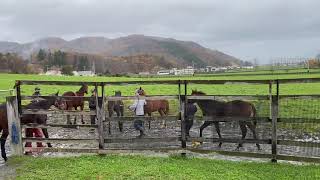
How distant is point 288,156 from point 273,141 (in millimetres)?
490

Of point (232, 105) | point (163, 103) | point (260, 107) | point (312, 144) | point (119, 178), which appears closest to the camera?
point (119, 178)

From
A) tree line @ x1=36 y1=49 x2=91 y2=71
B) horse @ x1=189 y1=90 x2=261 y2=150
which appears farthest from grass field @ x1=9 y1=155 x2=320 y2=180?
tree line @ x1=36 y1=49 x2=91 y2=71

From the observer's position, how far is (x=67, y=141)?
37.0ft

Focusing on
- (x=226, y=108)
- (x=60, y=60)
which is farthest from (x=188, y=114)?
(x=60, y=60)

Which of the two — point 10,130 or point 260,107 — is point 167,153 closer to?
point 260,107

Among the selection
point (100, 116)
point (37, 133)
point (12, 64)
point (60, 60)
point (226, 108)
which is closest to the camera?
point (100, 116)

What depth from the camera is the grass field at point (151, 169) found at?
8.90 m

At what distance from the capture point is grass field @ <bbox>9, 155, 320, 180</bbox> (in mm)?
8898

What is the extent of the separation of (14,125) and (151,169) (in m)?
A: 4.23

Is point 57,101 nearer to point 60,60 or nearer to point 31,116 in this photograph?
point 31,116

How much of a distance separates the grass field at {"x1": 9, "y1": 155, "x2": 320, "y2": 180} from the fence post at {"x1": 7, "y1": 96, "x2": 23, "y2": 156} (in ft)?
1.98

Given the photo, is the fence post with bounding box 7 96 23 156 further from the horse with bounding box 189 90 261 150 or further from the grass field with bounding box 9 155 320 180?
the horse with bounding box 189 90 261 150

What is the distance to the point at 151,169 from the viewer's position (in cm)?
939

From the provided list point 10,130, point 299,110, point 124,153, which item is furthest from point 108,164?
point 299,110
